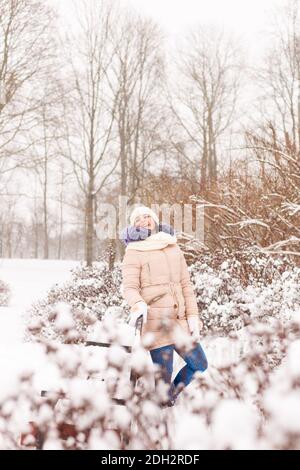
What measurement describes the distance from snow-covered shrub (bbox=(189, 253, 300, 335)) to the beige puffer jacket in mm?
1934

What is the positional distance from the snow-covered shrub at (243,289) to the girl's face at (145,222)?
2.12 metres

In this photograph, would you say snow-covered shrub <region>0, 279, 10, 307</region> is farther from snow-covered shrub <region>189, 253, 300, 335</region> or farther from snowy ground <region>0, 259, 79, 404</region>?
snow-covered shrub <region>189, 253, 300, 335</region>

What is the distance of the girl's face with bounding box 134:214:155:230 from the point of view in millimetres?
3766

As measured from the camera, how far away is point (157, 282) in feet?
11.8

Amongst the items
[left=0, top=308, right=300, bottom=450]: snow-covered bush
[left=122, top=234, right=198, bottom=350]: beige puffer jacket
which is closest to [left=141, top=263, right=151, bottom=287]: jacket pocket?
[left=122, top=234, right=198, bottom=350]: beige puffer jacket

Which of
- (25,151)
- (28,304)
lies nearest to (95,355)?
(28,304)

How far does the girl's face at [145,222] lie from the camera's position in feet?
12.4

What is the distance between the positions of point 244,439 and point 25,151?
13.7 meters

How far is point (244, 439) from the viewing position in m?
1.29

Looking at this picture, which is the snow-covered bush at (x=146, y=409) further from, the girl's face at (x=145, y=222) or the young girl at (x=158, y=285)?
the girl's face at (x=145, y=222)

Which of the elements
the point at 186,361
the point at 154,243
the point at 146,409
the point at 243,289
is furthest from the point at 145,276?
the point at 243,289

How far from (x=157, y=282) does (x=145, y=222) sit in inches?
19.3

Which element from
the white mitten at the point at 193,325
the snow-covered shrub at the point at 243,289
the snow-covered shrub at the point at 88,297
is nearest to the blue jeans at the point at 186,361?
the white mitten at the point at 193,325

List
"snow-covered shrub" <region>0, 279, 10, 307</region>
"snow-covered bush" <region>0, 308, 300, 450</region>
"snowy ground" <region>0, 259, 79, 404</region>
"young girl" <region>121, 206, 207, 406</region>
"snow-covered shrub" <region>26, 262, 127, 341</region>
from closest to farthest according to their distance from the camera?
"snow-covered bush" <region>0, 308, 300, 450</region>, "snowy ground" <region>0, 259, 79, 404</region>, "young girl" <region>121, 206, 207, 406</region>, "snow-covered shrub" <region>26, 262, 127, 341</region>, "snow-covered shrub" <region>0, 279, 10, 307</region>
